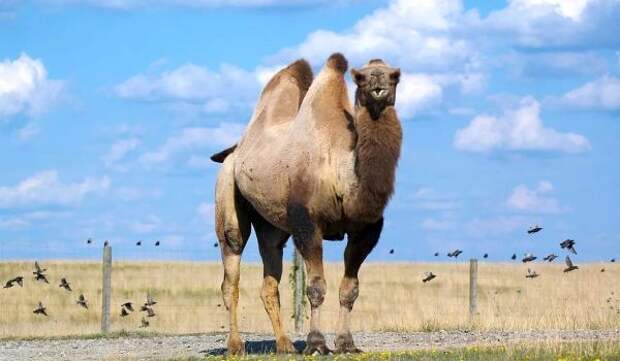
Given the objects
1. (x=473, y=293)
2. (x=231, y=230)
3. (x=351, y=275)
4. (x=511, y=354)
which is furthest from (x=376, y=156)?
(x=473, y=293)

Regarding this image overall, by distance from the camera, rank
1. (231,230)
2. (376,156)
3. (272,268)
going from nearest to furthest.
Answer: (376,156), (272,268), (231,230)

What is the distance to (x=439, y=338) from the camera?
18484 mm

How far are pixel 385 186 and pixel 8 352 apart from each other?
7.11 metres

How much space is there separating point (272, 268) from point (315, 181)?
2.21 m

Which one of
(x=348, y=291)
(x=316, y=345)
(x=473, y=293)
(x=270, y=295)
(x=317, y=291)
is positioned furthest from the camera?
(x=473, y=293)

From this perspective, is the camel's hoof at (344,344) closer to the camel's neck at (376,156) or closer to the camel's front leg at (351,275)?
the camel's front leg at (351,275)

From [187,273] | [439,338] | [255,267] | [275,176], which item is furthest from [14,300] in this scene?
[275,176]

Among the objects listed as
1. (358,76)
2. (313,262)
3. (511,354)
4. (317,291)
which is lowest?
(511,354)

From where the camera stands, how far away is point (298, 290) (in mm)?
23109

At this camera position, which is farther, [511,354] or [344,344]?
[344,344]

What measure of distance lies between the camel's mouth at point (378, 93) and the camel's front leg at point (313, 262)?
1545 millimetres

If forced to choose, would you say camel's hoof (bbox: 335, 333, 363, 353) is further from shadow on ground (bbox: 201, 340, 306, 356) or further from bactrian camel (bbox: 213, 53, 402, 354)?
shadow on ground (bbox: 201, 340, 306, 356)

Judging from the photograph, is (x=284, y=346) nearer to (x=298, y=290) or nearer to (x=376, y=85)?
(x=376, y=85)

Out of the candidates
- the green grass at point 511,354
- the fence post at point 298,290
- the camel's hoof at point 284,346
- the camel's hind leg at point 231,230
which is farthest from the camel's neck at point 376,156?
the fence post at point 298,290
